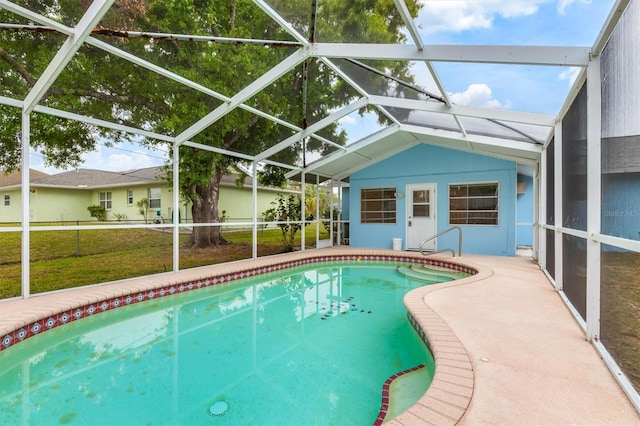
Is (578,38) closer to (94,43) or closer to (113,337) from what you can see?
(94,43)

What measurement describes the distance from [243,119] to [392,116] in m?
3.32

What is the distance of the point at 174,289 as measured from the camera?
207 inches

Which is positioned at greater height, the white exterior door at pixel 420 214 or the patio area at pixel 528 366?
the white exterior door at pixel 420 214

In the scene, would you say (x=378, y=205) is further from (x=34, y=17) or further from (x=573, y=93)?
(x=34, y=17)

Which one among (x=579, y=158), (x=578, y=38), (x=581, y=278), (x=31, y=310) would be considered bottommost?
(x=31, y=310)

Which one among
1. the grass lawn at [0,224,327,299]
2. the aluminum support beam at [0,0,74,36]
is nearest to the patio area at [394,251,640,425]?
the aluminum support beam at [0,0,74,36]

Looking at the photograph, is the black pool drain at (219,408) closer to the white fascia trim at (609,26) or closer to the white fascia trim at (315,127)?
the white fascia trim at (609,26)

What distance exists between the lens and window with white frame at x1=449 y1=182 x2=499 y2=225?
28.3 feet

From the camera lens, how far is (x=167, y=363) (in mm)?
3037

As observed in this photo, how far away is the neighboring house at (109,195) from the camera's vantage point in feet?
24.5

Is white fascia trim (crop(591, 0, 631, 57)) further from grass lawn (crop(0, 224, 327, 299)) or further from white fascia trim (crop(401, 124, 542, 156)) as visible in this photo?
grass lawn (crop(0, 224, 327, 299))

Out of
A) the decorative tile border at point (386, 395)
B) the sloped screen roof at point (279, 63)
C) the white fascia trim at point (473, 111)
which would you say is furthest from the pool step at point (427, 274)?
the decorative tile border at point (386, 395)

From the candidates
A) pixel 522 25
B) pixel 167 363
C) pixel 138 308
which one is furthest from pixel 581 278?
pixel 138 308

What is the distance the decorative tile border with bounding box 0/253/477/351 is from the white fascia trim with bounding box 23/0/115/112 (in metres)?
2.72
